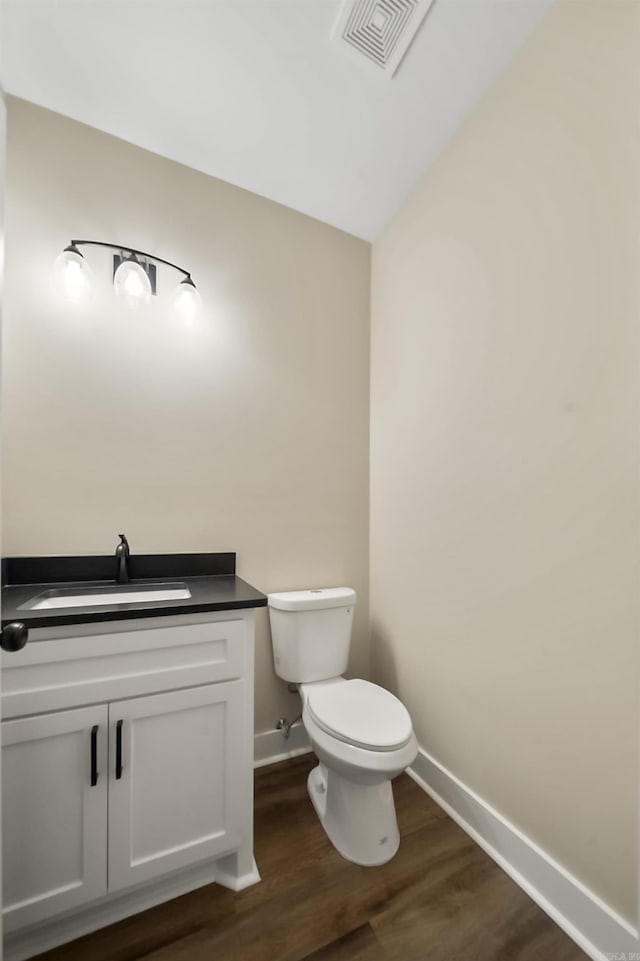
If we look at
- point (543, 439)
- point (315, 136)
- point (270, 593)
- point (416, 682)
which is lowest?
point (416, 682)

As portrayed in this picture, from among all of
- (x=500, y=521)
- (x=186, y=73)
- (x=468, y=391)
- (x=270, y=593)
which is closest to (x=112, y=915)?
(x=270, y=593)

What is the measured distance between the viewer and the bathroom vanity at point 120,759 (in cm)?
97

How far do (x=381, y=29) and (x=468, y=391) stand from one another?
3.85 feet

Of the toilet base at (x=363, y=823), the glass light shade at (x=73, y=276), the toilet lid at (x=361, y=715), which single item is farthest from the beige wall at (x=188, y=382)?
the toilet base at (x=363, y=823)

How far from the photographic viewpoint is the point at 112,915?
109cm

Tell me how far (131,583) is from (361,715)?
3.20ft

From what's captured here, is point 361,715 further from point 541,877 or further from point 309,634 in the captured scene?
point 541,877

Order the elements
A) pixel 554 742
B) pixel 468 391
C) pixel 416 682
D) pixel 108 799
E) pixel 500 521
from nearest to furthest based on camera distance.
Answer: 1. pixel 108 799
2. pixel 554 742
3. pixel 500 521
4. pixel 468 391
5. pixel 416 682

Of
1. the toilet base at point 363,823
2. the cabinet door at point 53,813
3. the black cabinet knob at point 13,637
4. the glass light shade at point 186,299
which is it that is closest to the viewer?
the black cabinet knob at point 13,637

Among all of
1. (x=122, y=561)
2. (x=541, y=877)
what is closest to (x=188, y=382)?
(x=122, y=561)

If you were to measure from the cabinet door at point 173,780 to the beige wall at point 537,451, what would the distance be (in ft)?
2.86

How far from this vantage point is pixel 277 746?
1784 millimetres

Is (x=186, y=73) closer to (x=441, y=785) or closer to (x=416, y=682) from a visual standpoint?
(x=416, y=682)

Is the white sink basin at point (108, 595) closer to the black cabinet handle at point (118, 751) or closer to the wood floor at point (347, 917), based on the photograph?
the black cabinet handle at point (118, 751)
